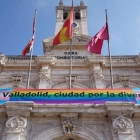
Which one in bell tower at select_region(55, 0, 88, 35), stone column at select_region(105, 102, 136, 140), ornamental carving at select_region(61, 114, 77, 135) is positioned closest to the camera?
stone column at select_region(105, 102, 136, 140)

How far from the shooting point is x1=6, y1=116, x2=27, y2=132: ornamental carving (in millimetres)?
8995

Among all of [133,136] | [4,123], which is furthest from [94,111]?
[4,123]

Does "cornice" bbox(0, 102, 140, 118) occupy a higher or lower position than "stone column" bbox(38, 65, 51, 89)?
lower

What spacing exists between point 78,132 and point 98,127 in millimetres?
904

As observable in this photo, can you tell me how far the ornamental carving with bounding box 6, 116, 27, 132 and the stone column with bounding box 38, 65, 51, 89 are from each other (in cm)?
777

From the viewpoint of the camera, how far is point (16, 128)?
899 cm

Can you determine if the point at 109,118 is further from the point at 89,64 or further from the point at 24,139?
the point at 89,64

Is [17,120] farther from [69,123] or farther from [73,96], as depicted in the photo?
[73,96]

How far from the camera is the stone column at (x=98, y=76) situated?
17283 millimetres

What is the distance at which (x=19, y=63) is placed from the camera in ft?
63.2

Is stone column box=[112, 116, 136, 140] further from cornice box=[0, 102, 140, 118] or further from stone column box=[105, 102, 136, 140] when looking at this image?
cornice box=[0, 102, 140, 118]

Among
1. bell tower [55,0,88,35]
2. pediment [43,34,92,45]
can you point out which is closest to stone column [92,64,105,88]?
pediment [43,34,92,45]

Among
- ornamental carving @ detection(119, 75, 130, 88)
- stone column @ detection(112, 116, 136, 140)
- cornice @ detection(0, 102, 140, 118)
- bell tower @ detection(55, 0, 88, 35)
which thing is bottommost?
stone column @ detection(112, 116, 136, 140)

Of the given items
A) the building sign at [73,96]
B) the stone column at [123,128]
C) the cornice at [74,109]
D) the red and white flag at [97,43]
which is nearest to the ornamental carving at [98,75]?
the red and white flag at [97,43]
